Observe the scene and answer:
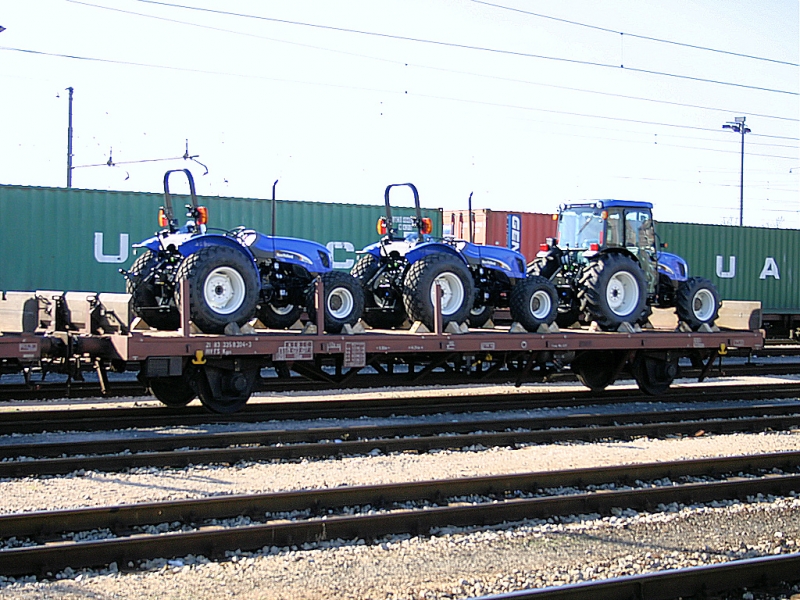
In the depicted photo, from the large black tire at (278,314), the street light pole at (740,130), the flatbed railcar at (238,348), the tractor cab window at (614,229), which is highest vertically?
the street light pole at (740,130)

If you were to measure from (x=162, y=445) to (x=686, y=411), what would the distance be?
734 cm

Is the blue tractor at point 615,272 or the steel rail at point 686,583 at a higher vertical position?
the blue tractor at point 615,272

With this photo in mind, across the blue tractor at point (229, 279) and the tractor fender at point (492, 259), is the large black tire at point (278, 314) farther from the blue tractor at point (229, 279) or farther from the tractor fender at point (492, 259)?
the tractor fender at point (492, 259)

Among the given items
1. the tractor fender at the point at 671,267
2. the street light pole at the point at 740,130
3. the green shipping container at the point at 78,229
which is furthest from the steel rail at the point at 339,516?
the street light pole at the point at 740,130

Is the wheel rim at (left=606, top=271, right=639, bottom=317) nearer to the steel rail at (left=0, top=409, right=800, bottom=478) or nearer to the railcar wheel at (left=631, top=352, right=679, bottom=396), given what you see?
the railcar wheel at (left=631, top=352, right=679, bottom=396)

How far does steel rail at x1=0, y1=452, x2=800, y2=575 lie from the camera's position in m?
6.05

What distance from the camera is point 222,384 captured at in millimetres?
11438

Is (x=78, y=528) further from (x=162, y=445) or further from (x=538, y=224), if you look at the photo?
(x=538, y=224)

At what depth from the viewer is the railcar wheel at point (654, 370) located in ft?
48.8

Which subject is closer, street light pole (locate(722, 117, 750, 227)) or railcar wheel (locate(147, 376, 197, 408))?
railcar wheel (locate(147, 376, 197, 408))

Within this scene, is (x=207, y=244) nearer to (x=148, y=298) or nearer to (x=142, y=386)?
(x=148, y=298)

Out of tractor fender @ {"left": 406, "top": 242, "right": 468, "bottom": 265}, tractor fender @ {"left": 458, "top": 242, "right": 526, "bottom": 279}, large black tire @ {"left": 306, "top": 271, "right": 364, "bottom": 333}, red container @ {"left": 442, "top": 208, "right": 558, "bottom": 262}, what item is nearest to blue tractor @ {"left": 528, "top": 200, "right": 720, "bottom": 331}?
tractor fender @ {"left": 458, "top": 242, "right": 526, "bottom": 279}

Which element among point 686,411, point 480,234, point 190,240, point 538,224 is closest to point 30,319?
point 190,240

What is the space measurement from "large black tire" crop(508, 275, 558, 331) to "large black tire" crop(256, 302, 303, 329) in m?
3.14
